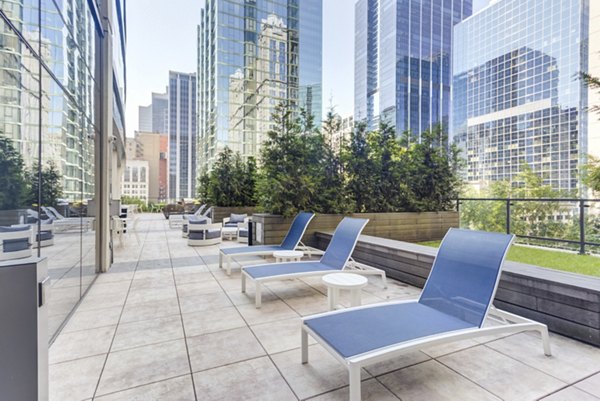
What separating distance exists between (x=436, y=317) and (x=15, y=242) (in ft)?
9.83

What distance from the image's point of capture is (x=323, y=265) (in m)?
4.13

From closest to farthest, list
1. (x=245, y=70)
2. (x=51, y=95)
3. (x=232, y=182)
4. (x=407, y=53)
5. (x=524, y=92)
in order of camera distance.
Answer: (x=51, y=95)
(x=232, y=182)
(x=524, y=92)
(x=407, y=53)
(x=245, y=70)

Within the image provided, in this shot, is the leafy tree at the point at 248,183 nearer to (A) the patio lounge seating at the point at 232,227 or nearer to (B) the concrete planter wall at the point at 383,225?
(A) the patio lounge seating at the point at 232,227

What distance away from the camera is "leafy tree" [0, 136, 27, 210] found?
6.26 ft

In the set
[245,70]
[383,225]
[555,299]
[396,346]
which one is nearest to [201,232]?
[383,225]

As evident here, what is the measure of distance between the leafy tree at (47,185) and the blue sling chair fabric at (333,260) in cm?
210

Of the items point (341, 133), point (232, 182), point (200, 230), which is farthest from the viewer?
point (232, 182)

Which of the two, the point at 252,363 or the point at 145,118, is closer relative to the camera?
the point at 252,363

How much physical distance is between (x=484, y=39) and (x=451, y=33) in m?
6.33

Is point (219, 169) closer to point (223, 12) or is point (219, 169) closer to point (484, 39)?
point (484, 39)

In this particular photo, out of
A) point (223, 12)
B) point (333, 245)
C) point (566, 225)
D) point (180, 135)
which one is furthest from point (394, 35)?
point (180, 135)

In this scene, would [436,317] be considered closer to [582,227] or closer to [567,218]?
[582,227]

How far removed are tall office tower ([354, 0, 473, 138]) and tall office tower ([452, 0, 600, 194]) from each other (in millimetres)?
1699

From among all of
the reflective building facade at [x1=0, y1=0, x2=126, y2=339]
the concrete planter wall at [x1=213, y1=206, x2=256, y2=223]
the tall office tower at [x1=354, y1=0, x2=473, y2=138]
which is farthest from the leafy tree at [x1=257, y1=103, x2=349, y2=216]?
the tall office tower at [x1=354, y1=0, x2=473, y2=138]
